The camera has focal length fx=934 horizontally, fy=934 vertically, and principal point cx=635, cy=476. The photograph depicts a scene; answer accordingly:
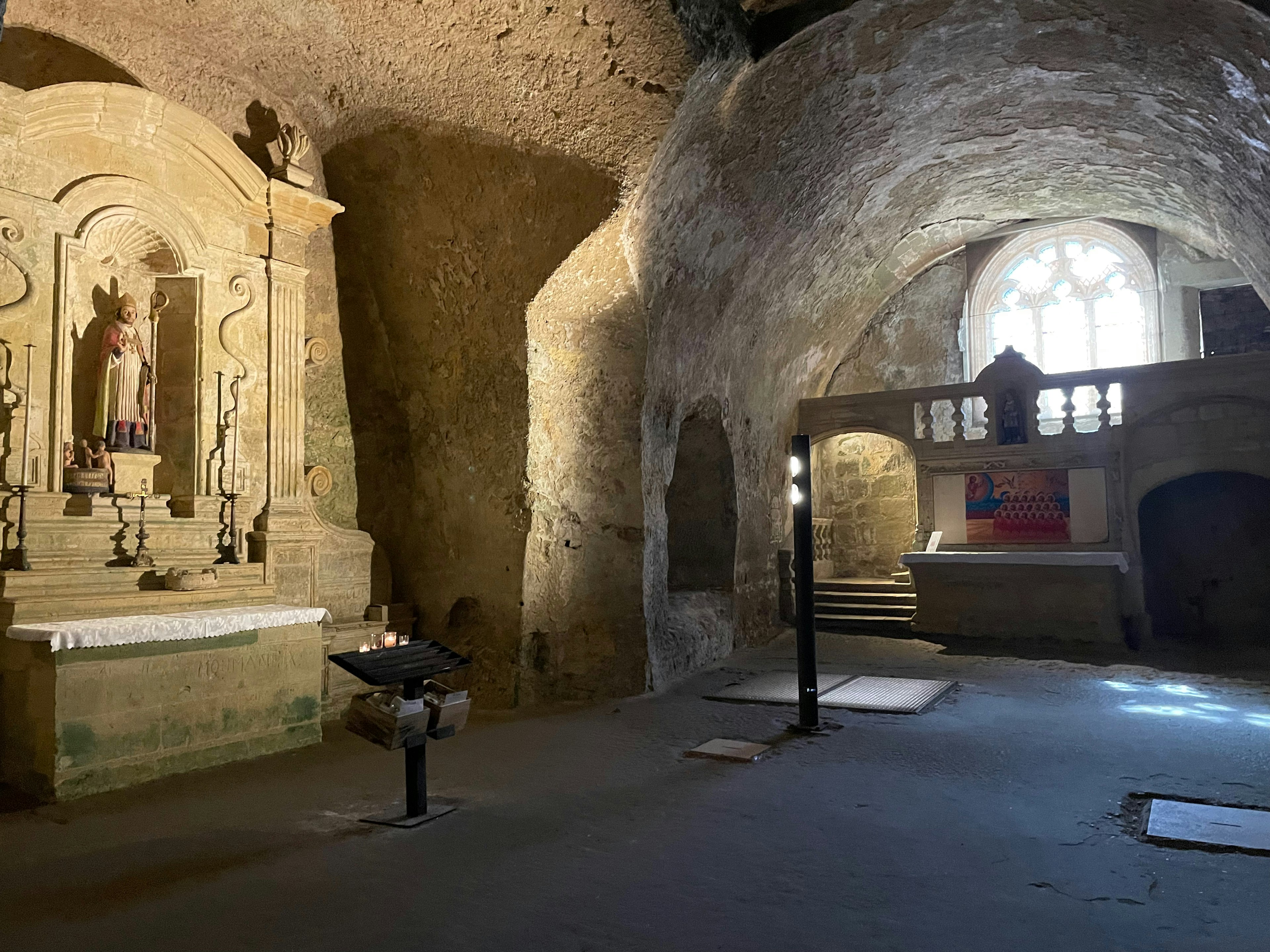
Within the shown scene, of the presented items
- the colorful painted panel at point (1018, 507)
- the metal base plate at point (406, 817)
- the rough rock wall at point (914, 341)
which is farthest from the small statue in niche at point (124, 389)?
the rough rock wall at point (914, 341)

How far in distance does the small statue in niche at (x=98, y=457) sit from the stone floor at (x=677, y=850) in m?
1.96

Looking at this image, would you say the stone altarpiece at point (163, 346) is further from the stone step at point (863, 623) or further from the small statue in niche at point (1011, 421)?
the small statue in niche at point (1011, 421)

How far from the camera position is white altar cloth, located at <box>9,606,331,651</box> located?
15.4 ft

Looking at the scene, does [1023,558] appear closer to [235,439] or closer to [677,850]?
[677,850]

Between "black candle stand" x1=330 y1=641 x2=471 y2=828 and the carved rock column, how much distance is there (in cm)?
256

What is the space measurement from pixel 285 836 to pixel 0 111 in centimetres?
431

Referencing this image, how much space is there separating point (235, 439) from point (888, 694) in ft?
16.9

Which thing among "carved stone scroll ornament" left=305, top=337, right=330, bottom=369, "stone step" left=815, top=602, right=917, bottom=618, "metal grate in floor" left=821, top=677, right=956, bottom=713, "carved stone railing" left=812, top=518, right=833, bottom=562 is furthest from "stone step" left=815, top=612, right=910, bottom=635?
"carved stone scroll ornament" left=305, top=337, right=330, bottom=369

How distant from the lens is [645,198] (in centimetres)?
706

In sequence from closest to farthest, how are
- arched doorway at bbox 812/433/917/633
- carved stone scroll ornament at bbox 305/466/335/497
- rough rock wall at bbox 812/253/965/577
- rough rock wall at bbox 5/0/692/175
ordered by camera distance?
rough rock wall at bbox 5/0/692/175, carved stone scroll ornament at bbox 305/466/335/497, arched doorway at bbox 812/433/917/633, rough rock wall at bbox 812/253/965/577

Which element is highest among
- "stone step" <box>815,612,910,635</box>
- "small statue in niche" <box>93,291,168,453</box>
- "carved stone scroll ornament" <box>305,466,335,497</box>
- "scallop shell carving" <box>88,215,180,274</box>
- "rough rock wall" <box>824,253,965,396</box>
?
"rough rock wall" <box>824,253,965,396</box>

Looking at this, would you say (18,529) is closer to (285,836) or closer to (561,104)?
(285,836)

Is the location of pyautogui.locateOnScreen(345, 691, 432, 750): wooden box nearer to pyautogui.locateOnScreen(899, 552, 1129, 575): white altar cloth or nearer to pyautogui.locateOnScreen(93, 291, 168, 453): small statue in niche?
pyautogui.locateOnScreen(93, 291, 168, 453): small statue in niche

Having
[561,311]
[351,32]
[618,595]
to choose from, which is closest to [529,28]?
[351,32]
